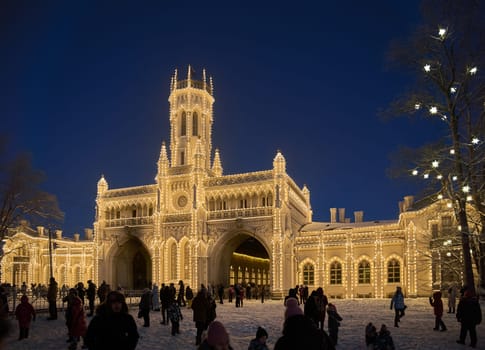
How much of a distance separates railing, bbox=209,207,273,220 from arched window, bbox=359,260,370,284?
8.40 m

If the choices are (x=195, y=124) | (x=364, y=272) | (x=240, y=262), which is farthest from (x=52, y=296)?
(x=195, y=124)

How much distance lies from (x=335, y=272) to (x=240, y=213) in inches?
365

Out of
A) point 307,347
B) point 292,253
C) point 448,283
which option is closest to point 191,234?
point 292,253

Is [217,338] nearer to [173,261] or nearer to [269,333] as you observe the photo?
[269,333]

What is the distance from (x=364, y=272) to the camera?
42.6 metres

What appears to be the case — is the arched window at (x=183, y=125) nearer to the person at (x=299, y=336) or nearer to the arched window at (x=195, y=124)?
the arched window at (x=195, y=124)

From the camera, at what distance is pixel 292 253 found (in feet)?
144

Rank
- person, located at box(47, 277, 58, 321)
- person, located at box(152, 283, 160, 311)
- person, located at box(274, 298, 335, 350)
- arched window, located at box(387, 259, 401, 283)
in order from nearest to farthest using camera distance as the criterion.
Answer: person, located at box(274, 298, 335, 350) → person, located at box(47, 277, 58, 321) → person, located at box(152, 283, 160, 311) → arched window, located at box(387, 259, 401, 283)

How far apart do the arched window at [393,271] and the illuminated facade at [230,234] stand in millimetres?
78

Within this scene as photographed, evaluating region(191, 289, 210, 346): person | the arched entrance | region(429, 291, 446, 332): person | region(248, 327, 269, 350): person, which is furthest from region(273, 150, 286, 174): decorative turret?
region(248, 327, 269, 350): person

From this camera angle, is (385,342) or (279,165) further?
(279,165)

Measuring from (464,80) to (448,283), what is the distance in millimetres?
22674

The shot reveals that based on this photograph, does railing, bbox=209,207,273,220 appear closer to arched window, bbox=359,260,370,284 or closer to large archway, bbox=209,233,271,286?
large archway, bbox=209,233,271,286

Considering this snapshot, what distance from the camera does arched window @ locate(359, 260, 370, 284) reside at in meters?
42.5
